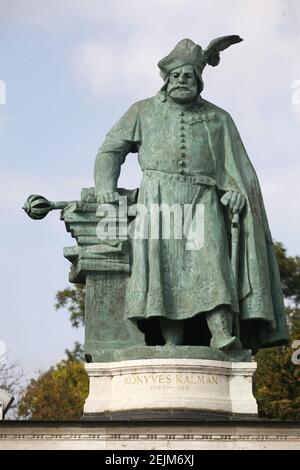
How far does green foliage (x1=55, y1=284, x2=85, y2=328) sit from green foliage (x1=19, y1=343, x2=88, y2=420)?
5.56 ft

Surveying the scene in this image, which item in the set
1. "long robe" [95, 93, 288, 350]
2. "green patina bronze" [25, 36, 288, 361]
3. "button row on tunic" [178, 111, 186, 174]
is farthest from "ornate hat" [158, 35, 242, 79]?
"button row on tunic" [178, 111, 186, 174]

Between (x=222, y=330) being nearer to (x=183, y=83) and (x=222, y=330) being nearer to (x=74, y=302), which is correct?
(x=183, y=83)

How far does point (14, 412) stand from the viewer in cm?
5134

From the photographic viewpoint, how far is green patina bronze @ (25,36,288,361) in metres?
21.9

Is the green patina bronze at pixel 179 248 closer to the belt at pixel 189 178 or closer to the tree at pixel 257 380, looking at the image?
the belt at pixel 189 178

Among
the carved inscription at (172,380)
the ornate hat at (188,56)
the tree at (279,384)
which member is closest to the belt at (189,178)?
the ornate hat at (188,56)

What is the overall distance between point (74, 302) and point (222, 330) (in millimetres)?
31466

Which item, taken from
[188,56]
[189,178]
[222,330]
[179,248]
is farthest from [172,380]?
[188,56]

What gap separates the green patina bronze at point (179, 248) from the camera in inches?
862

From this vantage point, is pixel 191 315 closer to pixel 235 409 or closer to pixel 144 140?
pixel 235 409

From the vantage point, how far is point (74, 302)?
53.0m

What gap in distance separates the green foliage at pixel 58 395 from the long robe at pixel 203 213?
84.9ft

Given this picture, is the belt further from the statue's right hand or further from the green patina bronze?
the statue's right hand

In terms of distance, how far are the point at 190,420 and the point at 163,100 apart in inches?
221
